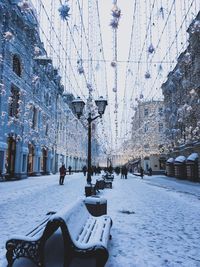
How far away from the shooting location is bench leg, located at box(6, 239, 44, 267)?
3676mm

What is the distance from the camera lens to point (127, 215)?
27.8 ft

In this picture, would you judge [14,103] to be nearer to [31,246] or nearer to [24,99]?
[24,99]

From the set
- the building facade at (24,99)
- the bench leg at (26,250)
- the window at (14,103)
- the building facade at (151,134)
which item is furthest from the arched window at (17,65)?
the bench leg at (26,250)

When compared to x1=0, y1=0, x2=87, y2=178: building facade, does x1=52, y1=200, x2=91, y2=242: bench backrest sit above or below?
below

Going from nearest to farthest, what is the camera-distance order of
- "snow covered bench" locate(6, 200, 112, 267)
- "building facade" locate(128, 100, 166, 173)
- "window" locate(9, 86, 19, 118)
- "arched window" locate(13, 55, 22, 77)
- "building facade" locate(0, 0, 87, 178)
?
1. "snow covered bench" locate(6, 200, 112, 267)
2. "building facade" locate(0, 0, 87, 178)
3. "window" locate(9, 86, 19, 118)
4. "arched window" locate(13, 55, 22, 77)
5. "building facade" locate(128, 100, 166, 173)

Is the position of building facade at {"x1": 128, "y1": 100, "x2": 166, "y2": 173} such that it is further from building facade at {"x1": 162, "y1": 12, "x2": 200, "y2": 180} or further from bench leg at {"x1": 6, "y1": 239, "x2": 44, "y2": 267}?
bench leg at {"x1": 6, "y1": 239, "x2": 44, "y2": 267}

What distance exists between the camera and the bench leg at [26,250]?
3.68 metres

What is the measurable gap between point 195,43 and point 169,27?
1498cm

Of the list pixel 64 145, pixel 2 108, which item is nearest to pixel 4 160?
pixel 2 108

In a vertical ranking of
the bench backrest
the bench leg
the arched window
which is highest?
the arched window

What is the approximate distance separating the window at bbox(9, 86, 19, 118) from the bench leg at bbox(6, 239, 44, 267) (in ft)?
79.8

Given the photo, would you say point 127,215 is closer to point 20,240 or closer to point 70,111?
point 20,240

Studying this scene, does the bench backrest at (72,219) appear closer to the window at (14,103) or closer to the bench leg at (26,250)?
the bench leg at (26,250)

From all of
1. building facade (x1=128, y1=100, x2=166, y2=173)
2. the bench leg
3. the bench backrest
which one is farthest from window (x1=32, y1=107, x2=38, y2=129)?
the bench leg
